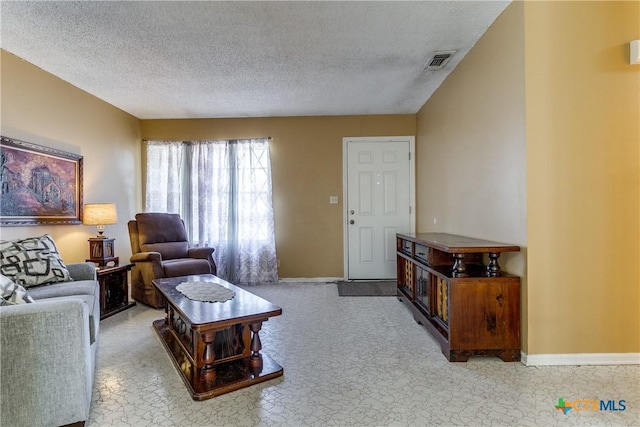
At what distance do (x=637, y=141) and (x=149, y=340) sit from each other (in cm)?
372

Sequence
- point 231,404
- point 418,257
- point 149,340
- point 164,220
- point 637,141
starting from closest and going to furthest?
point 231,404
point 637,141
point 149,340
point 418,257
point 164,220

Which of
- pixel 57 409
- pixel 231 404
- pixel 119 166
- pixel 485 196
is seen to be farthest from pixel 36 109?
pixel 485 196

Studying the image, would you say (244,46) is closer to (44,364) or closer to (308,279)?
(44,364)

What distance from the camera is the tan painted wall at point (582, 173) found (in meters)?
2.06

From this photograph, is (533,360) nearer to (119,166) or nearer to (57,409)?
(57,409)

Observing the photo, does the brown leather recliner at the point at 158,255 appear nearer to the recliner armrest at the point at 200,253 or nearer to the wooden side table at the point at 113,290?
the recliner armrest at the point at 200,253

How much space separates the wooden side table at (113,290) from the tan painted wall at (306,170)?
1.93 metres

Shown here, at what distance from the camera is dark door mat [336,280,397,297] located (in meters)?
3.90

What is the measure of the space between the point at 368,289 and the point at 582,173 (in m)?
2.63

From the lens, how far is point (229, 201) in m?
4.54

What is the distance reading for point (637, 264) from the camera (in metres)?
2.06

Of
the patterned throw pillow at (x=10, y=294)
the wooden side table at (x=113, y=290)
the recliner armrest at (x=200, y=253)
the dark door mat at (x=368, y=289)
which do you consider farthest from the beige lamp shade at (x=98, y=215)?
the dark door mat at (x=368, y=289)

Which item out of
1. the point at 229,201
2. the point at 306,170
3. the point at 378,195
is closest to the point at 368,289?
the point at 378,195

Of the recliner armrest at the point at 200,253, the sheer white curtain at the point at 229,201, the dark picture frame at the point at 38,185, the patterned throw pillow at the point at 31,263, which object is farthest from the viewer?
the sheer white curtain at the point at 229,201
